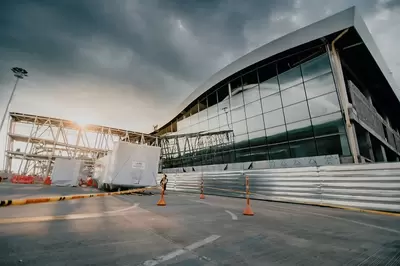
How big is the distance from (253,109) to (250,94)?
4.86 feet

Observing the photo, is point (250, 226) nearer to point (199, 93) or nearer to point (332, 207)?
point (332, 207)

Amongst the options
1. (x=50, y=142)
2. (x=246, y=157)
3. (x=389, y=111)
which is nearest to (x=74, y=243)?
(x=246, y=157)

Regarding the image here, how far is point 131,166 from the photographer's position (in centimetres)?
1134

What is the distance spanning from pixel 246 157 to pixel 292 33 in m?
9.52

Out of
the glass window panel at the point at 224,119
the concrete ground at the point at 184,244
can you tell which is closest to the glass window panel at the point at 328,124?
the glass window panel at the point at 224,119

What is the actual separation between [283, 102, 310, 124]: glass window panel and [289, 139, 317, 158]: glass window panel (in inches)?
62.2

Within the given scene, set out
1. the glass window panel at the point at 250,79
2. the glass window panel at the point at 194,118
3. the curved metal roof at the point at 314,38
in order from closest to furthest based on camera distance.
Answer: the curved metal roof at the point at 314,38
the glass window panel at the point at 250,79
the glass window panel at the point at 194,118

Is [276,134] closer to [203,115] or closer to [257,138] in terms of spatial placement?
[257,138]

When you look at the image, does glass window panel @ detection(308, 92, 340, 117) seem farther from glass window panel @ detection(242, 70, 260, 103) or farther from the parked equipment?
the parked equipment

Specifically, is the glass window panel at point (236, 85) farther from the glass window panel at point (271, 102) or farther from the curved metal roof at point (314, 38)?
the glass window panel at point (271, 102)

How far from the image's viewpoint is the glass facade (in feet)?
34.9

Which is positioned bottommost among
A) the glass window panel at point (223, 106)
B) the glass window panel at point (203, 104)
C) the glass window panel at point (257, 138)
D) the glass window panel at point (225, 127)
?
the glass window panel at point (257, 138)

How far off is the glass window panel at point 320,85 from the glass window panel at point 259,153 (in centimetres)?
463

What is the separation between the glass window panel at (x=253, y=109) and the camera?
1416cm
